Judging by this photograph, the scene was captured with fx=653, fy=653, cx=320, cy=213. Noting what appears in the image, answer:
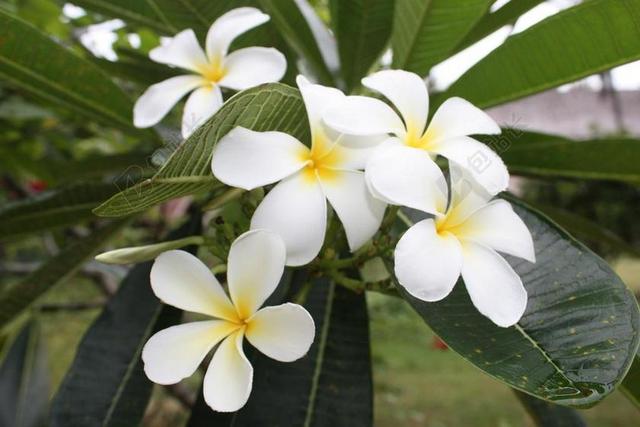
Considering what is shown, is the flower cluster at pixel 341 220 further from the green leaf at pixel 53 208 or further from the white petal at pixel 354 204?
the green leaf at pixel 53 208

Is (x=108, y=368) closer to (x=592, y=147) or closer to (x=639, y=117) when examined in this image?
(x=592, y=147)

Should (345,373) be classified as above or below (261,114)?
below

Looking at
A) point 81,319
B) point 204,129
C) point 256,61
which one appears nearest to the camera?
point 204,129

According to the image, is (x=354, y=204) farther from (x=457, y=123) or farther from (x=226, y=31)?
(x=226, y=31)

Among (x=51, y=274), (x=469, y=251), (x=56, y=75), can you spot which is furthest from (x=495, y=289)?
(x=51, y=274)

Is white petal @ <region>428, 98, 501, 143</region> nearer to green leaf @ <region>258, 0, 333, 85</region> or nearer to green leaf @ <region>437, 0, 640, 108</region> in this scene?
green leaf @ <region>437, 0, 640, 108</region>

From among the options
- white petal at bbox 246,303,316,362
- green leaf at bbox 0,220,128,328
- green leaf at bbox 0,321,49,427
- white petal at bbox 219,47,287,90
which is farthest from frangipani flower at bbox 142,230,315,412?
green leaf at bbox 0,321,49,427

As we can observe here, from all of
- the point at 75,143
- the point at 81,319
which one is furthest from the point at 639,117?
the point at 75,143

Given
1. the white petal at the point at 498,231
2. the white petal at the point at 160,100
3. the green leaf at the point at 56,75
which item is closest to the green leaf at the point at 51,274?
the green leaf at the point at 56,75
